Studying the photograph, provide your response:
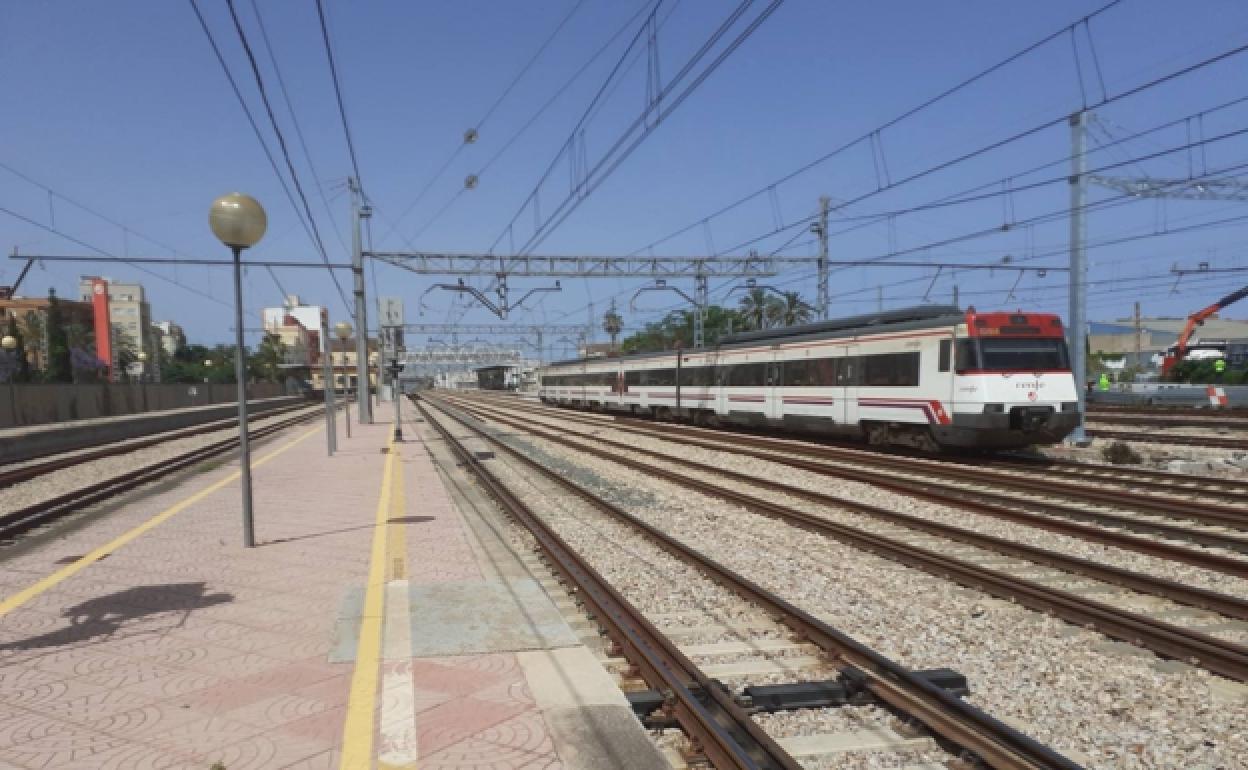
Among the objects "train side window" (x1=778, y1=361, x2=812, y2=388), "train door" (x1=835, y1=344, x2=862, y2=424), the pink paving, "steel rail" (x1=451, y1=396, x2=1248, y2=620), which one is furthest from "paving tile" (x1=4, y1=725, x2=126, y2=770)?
"train side window" (x1=778, y1=361, x2=812, y2=388)

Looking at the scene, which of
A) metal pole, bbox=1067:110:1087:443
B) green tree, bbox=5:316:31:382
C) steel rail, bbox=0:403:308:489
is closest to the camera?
steel rail, bbox=0:403:308:489

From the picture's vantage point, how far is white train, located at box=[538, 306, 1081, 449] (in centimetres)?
1405

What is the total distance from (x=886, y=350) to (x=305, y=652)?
13543mm

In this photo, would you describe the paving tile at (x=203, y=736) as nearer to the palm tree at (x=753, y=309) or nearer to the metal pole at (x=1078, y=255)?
the metal pole at (x=1078, y=255)

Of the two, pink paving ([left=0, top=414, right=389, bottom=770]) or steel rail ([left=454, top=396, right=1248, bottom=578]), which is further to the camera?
steel rail ([left=454, top=396, right=1248, bottom=578])

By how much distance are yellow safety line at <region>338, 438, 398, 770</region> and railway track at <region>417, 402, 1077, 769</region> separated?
4.90 feet

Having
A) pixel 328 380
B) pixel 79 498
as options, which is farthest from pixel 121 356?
pixel 79 498

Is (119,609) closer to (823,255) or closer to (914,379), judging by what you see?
(914,379)

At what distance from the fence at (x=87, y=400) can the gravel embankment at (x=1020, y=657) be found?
95.0ft

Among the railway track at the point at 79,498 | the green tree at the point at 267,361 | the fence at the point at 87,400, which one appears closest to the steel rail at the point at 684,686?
the railway track at the point at 79,498

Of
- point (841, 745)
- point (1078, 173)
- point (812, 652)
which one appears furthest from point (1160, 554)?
point (1078, 173)

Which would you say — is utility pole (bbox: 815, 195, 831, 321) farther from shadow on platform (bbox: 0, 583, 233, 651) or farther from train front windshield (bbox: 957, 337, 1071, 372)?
shadow on platform (bbox: 0, 583, 233, 651)

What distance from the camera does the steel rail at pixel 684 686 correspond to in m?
3.55

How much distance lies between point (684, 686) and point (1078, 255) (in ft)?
58.0
